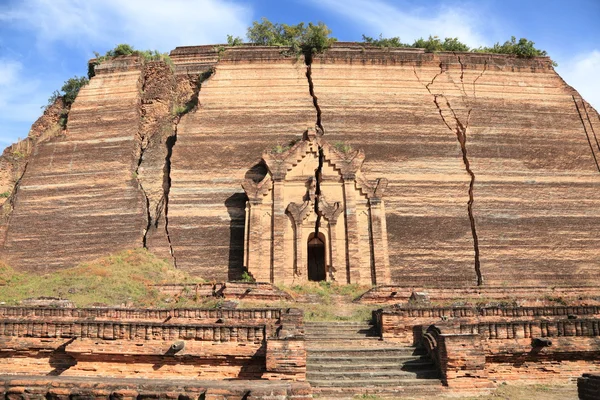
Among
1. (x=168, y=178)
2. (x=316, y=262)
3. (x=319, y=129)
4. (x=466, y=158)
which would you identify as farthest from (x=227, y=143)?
(x=466, y=158)

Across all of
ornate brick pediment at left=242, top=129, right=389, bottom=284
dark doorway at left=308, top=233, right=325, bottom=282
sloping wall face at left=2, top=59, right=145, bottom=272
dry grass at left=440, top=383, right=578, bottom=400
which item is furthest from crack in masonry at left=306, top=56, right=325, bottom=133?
dry grass at left=440, top=383, right=578, bottom=400

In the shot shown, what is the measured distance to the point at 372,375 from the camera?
8.59m

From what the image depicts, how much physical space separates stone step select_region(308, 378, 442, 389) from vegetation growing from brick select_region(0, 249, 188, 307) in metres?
10.1

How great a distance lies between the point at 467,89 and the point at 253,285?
1682cm

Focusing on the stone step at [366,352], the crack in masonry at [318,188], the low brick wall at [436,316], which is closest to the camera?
the stone step at [366,352]

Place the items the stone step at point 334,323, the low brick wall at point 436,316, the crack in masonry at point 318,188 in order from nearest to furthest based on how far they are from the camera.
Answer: the low brick wall at point 436,316, the stone step at point 334,323, the crack in masonry at point 318,188

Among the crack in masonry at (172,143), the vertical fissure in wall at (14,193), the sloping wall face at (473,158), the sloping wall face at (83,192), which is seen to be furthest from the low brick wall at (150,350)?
the vertical fissure in wall at (14,193)

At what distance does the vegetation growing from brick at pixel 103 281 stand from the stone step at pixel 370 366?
9538 mm

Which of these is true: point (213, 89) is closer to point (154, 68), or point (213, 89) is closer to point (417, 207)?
point (154, 68)

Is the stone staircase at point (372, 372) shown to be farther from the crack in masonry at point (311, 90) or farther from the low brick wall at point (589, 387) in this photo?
the crack in masonry at point (311, 90)

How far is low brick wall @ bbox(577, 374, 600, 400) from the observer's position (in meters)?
6.06

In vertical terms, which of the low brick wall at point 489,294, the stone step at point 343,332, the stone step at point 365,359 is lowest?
the stone step at point 365,359

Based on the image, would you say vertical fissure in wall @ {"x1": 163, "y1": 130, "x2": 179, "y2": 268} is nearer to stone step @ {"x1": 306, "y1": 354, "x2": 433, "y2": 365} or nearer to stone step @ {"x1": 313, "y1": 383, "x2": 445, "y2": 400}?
stone step @ {"x1": 306, "y1": 354, "x2": 433, "y2": 365}

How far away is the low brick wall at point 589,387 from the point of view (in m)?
6.06
